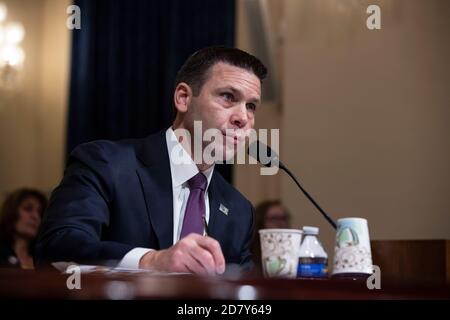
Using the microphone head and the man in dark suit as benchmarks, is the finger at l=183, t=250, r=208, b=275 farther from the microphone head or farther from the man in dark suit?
the microphone head

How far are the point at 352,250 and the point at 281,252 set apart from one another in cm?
17

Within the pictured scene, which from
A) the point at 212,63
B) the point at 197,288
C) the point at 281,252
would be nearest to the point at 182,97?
the point at 212,63

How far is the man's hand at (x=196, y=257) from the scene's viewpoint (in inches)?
50.0

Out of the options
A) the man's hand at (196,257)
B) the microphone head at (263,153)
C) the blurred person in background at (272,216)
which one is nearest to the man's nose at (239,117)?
the microphone head at (263,153)

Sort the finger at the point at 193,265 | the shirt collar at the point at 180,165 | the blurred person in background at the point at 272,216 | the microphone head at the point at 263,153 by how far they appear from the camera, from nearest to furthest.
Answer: the finger at the point at 193,265, the microphone head at the point at 263,153, the shirt collar at the point at 180,165, the blurred person in background at the point at 272,216

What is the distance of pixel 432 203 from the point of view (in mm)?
3221

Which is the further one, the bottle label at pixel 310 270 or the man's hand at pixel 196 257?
the bottle label at pixel 310 270

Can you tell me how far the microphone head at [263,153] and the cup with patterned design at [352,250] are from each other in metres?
→ 0.26

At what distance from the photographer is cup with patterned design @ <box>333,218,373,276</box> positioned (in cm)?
154

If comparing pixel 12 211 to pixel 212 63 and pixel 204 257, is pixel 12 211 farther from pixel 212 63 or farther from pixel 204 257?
pixel 204 257

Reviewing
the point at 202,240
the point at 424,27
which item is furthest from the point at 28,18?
the point at 202,240

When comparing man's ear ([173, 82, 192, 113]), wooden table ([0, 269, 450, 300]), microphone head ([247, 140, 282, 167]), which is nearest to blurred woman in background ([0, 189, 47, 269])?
man's ear ([173, 82, 192, 113])

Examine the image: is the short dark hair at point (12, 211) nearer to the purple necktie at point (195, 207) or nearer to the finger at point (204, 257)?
the purple necktie at point (195, 207)
